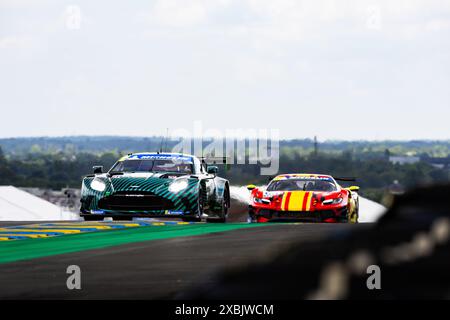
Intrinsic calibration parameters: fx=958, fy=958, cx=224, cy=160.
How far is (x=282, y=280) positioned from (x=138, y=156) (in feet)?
59.0

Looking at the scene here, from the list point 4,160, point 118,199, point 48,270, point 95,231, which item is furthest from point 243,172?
point 4,160

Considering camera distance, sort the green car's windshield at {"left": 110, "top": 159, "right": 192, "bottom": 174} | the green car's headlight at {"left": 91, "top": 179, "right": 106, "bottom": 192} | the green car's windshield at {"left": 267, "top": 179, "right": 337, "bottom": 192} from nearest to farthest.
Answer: the green car's headlight at {"left": 91, "top": 179, "right": 106, "bottom": 192}
the green car's windshield at {"left": 110, "top": 159, "right": 192, "bottom": 174}
the green car's windshield at {"left": 267, "top": 179, "right": 337, "bottom": 192}

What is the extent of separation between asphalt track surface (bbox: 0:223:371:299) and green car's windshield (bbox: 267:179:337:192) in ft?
16.2

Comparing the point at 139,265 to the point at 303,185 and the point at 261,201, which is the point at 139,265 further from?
the point at 303,185

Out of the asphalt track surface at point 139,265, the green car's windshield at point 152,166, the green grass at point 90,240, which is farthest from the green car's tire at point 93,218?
the asphalt track surface at point 139,265

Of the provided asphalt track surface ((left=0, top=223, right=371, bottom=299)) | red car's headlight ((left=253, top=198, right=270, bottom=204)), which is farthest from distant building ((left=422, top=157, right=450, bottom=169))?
red car's headlight ((left=253, top=198, right=270, bottom=204))

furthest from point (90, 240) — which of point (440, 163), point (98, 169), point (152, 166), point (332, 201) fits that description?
point (440, 163)

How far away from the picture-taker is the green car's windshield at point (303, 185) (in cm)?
1877

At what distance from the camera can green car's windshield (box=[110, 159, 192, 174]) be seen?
1852cm

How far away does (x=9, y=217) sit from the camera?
28.2 metres

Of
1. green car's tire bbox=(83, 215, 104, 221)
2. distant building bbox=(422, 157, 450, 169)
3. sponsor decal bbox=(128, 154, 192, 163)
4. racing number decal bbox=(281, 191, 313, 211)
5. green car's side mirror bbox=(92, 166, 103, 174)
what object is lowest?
green car's tire bbox=(83, 215, 104, 221)

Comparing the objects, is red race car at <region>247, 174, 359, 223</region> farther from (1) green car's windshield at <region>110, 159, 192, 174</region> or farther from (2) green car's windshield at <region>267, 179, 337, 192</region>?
(1) green car's windshield at <region>110, 159, 192, 174</region>

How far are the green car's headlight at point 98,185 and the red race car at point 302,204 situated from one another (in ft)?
8.96
